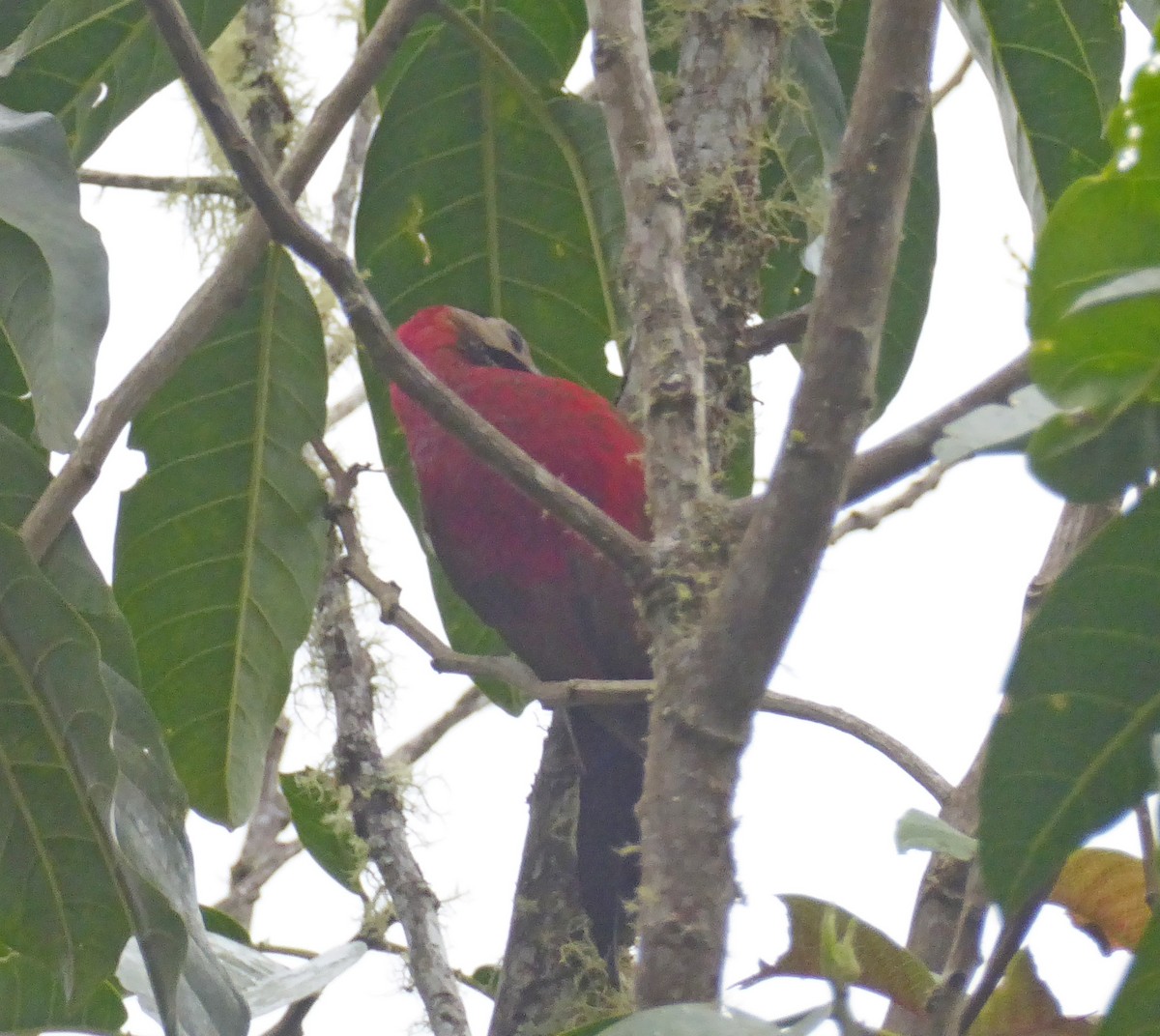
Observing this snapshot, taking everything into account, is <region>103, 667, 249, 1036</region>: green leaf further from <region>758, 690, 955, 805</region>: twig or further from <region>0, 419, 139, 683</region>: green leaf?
<region>758, 690, 955, 805</region>: twig

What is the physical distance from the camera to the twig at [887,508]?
71.4 inches

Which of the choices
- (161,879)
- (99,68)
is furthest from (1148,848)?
(99,68)

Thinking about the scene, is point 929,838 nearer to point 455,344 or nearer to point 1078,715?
point 1078,715

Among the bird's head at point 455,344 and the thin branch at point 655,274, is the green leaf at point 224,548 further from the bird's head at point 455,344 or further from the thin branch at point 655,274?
the thin branch at point 655,274

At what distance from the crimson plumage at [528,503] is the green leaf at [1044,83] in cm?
67

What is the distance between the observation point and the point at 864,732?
58.9 inches

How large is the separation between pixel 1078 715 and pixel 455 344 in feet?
5.09

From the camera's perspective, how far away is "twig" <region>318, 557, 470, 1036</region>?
193cm

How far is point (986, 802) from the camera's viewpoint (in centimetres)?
96

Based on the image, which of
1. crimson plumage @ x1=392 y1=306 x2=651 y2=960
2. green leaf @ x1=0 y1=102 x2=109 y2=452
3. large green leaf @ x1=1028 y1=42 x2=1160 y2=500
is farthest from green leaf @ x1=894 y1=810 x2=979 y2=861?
crimson plumage @ x1=392 y1=306 x2=651 y2=960

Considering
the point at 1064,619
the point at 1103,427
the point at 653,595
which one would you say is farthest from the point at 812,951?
the point at 1103,427

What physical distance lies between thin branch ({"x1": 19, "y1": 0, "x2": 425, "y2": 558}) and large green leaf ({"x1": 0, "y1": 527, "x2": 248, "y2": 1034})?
0.10 metres

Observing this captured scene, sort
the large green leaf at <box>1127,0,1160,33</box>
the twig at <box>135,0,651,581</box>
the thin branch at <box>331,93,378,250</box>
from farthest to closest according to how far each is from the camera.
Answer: the thin branch at <box>331,93,378,250</box>
the large green leaf at <box>1127,0,1160,33</box>
the twig at <box>135,0,651,581</box>

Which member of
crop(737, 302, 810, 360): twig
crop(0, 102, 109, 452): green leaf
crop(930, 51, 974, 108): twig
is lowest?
crop(0, 102, 109, 452): green leaf
